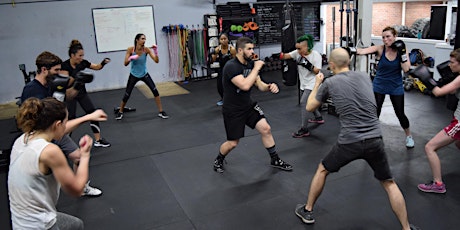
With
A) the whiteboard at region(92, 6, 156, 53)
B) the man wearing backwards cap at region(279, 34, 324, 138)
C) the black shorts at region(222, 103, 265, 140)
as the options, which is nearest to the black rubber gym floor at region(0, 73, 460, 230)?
the man wearing backwards cap at region(279, 34, 324, 138)

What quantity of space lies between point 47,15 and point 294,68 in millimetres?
5963

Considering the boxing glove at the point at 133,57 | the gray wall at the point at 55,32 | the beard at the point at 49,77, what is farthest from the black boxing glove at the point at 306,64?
the gray wall at the point at 55,32

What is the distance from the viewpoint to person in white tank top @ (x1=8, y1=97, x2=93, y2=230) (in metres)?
1.94

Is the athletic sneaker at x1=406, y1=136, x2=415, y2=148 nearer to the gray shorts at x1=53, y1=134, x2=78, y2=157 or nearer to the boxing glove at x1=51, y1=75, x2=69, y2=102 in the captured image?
the gray shorts at x1=53, y1=134, x2=78, y2=157

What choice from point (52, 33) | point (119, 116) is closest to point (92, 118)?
point (119, 116)

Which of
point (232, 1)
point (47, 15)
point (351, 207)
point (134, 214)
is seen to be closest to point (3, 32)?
point (47, 15)

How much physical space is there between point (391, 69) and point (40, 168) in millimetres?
4093

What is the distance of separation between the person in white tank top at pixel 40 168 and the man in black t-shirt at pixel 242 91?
213cm

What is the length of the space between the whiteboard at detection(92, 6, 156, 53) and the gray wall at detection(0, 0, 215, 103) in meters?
0.12

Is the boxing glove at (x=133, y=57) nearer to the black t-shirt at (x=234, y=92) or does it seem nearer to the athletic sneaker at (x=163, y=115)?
the athletic sneaker at (x=163, y=115)

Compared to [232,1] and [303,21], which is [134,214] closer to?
[232,1]

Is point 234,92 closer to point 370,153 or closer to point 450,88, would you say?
point 370,153

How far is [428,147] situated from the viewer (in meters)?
3.70

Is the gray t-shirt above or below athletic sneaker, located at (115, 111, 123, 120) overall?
above
